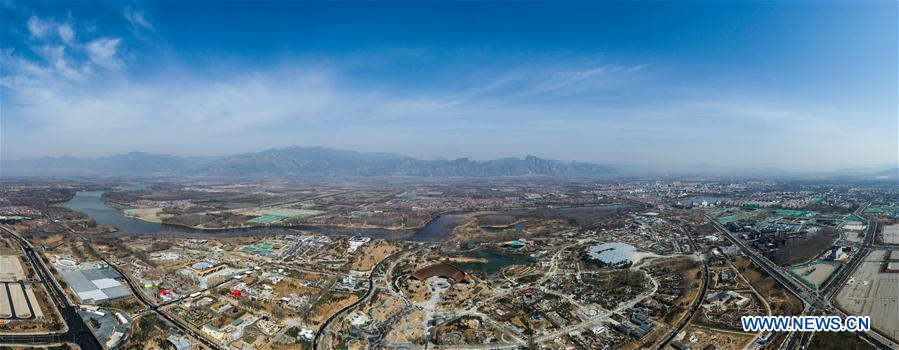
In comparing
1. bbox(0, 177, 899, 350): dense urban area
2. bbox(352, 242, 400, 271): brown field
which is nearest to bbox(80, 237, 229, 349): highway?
bbox(0, 177, 899, 350): dense urban area

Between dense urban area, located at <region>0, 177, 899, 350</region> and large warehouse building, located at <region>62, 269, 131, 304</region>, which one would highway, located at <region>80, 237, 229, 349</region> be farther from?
large warehouse building, located at <region>62, 269, 131, 304</region>

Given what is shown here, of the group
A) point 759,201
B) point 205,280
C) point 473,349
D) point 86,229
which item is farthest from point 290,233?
point 759,201

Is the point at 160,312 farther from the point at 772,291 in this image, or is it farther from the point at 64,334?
the point at 772,291

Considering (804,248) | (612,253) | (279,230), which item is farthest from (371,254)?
(804,248)

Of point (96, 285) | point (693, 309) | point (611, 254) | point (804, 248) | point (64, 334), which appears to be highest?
point (804, 248)

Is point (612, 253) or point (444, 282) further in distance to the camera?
point (612, 253)

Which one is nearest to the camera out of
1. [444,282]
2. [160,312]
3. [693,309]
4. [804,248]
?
[160,312]

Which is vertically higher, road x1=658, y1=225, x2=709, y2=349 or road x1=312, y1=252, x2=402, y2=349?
road x1=658, y1=225, x2=709, y2=349

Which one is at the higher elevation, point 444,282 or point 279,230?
point 444,282

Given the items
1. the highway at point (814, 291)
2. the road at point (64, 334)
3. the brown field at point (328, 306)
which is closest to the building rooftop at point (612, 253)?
the highway at point (814, 291)
